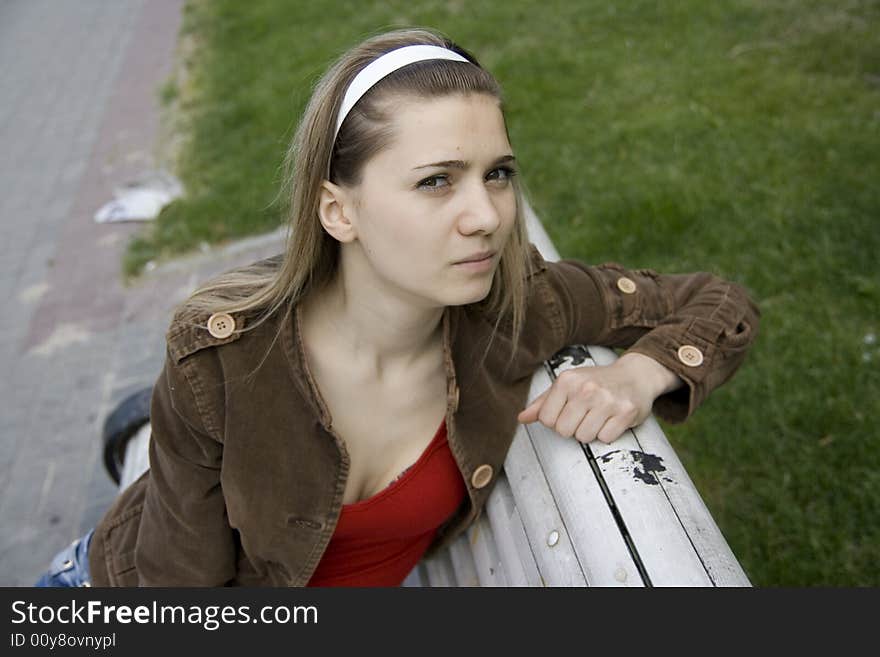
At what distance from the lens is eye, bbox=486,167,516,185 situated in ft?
6.30

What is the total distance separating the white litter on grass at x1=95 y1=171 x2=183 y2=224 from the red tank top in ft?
13.5

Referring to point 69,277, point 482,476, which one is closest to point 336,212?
point 482,476

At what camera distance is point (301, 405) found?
2105 millimetres

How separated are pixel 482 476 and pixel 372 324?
44 cm

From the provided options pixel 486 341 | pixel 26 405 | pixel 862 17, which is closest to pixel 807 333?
pixel 486 341

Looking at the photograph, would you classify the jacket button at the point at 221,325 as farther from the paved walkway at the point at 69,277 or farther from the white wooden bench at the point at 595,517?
the paved walkway at the point at 69,277

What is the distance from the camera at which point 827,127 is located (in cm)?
472

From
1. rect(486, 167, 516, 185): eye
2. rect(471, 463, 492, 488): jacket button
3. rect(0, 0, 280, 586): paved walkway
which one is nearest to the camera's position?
rect(486, 167, 516, 185): eye

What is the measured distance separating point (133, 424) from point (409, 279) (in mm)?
1615

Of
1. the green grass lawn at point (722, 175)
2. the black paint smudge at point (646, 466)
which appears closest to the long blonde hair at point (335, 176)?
the black paint smudge at point (646, 466)

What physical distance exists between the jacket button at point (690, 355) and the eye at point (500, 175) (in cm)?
56

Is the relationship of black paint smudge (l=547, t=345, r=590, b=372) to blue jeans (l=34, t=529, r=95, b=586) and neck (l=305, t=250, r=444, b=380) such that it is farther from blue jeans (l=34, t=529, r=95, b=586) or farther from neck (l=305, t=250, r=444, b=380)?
blue jeans (l=34, t=529, r=95, b=586)

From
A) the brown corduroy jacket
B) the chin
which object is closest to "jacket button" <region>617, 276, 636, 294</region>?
the brown corduroy jacket

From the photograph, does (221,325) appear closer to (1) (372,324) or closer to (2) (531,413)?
(1) (372,324)
